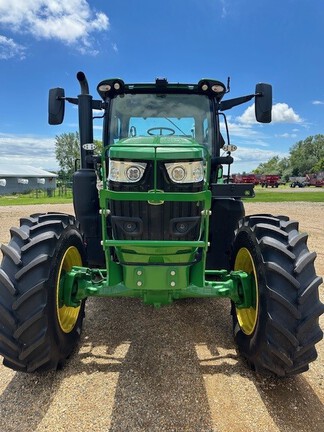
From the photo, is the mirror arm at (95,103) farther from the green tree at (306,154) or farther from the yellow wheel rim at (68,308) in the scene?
the green tree at (306,154)

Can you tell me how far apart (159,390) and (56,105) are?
318 cm

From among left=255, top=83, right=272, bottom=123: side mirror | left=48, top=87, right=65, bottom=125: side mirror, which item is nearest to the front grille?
left=255, top=83, right=272, bottom=123: side mirror

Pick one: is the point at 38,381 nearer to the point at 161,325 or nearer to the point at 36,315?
the point at 36,315

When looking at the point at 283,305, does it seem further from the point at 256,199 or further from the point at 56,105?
the point at 256,199

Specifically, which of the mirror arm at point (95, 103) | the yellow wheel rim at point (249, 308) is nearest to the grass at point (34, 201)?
the mirror arm at point (95, 103)

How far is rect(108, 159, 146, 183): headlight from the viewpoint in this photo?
2588 mm

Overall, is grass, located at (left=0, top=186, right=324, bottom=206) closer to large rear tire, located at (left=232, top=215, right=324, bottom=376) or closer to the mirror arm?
the mirror arm

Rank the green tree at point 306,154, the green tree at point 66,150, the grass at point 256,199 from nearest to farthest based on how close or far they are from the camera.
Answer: the grass at point 256,199 < the green tree at point 66,150 < the green tree at point 306,154

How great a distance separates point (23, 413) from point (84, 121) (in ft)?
10.1

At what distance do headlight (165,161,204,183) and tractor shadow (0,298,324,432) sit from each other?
5.53ft

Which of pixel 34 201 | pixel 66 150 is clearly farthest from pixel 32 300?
pixel 66 150

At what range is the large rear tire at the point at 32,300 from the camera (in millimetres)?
2672

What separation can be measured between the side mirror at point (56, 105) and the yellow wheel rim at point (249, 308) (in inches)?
101

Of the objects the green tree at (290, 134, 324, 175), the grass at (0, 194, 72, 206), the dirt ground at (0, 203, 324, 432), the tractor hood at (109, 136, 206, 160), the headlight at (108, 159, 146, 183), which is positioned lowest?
the grass at (0, 194, 72, 206)
